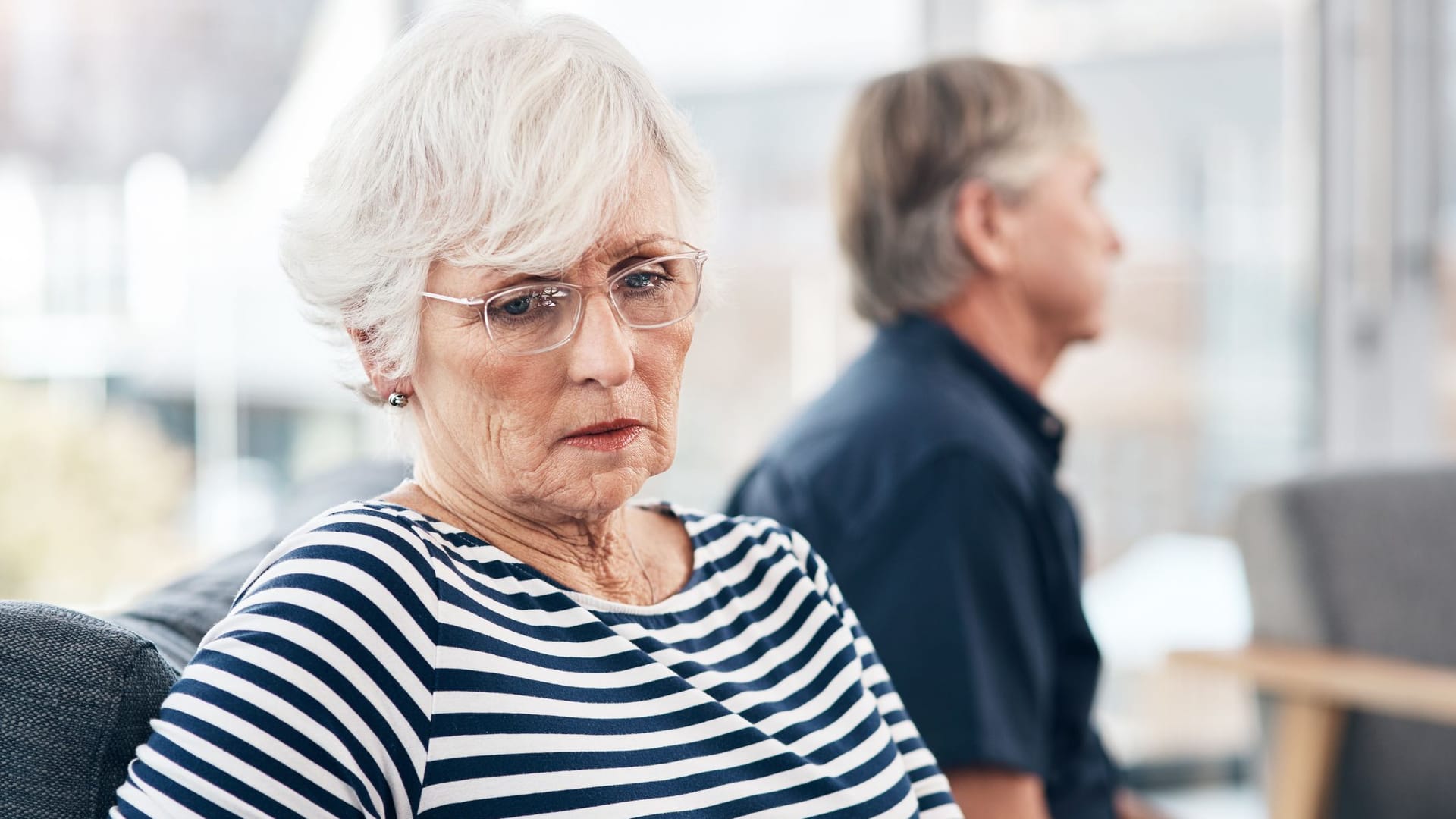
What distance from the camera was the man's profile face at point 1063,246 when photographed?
1.73 metres

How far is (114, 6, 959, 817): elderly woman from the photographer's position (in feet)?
2.58

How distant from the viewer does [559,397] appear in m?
0.92

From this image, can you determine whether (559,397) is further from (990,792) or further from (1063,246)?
(1063,246)

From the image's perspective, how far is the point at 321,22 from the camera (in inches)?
103

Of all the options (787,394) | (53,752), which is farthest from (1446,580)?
(53,752)

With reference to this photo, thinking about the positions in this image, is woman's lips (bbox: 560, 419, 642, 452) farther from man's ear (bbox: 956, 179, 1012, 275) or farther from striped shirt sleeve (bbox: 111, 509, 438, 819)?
man's ear (bbox: 956, 179, 1012, 275)

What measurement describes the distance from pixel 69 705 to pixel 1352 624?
1.97 metres

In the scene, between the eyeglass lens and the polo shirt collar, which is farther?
the polo shirt collar

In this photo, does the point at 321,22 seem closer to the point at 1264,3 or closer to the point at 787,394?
the point at 787,394

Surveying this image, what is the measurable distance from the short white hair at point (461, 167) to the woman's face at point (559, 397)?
0.06ft

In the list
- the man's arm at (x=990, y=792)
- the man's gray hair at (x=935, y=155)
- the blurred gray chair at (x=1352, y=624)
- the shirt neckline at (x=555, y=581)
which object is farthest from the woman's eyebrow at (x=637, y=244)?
the blurred gray chair at (x=1352, y=624)

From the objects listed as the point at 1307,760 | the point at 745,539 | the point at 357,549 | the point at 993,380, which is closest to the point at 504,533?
the point at 357,549

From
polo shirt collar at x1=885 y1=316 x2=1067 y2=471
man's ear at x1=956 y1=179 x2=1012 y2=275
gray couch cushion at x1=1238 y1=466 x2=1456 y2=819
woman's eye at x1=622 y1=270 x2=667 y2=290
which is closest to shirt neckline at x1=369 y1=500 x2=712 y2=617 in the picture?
woman's eye at x1=622 y1=270 x2=667 y2=290

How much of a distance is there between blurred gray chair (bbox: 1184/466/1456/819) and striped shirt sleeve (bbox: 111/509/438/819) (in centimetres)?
158
